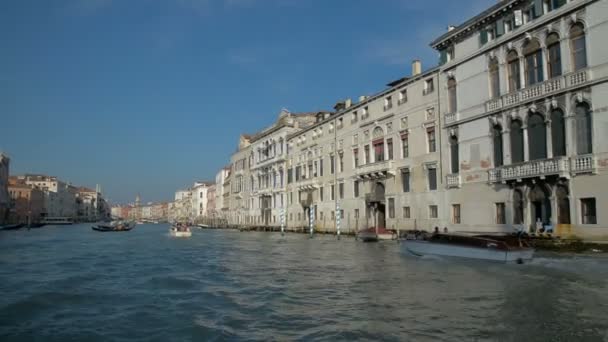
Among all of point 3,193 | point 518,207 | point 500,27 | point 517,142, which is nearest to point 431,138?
point 517,142

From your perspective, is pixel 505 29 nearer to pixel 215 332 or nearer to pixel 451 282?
pixel 451 282

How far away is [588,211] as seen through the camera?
21.3 m

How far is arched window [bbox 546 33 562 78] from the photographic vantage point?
22516 mm

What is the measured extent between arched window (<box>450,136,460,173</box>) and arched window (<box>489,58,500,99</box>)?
3867 mm

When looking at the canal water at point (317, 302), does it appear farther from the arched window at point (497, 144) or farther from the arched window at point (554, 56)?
the arched window at point (554, 56)

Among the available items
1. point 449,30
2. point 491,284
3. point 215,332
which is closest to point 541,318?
point 491,284

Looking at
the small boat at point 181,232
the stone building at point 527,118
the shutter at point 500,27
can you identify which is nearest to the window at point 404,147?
the stone building at point 527,118

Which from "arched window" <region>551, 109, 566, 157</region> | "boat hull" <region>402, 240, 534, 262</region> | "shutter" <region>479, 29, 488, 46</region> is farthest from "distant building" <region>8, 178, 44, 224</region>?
"arched window" <region>551, 109, 566, 157</region>

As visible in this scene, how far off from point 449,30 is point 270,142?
3534 centimetres

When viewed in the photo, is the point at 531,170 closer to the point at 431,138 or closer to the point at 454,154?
the point at 454,154

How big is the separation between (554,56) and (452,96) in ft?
25.0

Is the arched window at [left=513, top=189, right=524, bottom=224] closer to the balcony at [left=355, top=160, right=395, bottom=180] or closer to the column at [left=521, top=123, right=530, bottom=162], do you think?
the column at [left=521, top=123, right=530, bottom=162]

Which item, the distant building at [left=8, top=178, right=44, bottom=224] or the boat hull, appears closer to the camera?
the boat hull

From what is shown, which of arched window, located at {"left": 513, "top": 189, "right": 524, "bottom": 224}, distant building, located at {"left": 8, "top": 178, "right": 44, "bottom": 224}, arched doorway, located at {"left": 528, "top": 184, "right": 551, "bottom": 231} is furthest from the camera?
distant building, located at {"left": 8, "top": 178, "right": 44, "bottom": 224}
